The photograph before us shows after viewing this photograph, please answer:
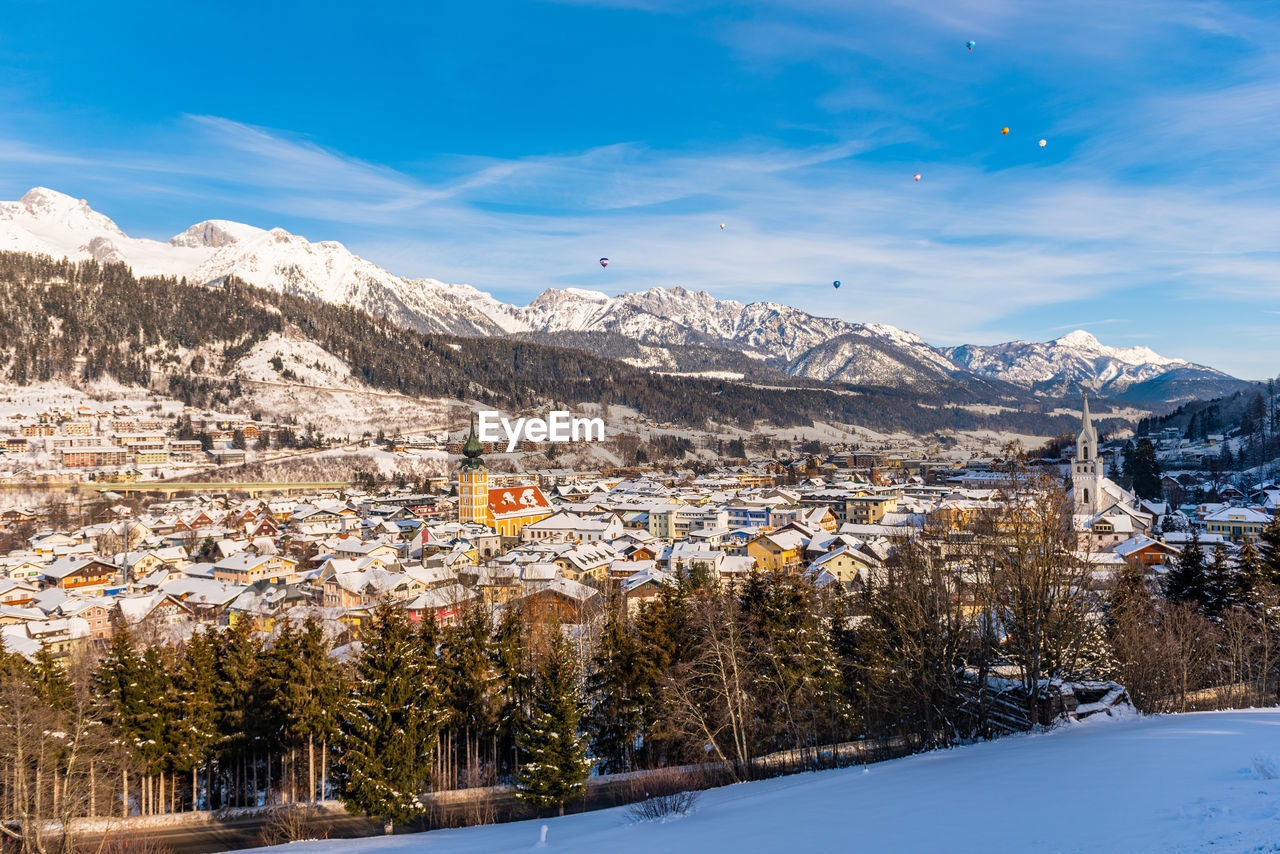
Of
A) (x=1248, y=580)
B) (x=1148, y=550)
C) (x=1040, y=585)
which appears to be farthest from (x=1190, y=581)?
(x=1148, y=550)

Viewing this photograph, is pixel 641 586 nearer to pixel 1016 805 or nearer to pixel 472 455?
pixel 472 455

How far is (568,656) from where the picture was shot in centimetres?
2080

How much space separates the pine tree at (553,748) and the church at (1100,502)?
47.4 meters

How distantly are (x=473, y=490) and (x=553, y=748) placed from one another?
2484 inches

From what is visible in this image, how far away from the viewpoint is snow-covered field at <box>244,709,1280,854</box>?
8.33 metres

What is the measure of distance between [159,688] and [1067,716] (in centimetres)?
2299

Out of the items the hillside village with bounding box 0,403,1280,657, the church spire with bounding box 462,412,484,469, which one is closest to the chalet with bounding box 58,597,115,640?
the hillside village with bounding box 0,403,1280,657

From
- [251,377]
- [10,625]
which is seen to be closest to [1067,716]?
[10,625]

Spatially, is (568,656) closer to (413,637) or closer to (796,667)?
(413,637)

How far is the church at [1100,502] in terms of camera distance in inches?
2172

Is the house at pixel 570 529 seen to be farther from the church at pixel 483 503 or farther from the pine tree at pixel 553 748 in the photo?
the pine tree at pixel 553 748

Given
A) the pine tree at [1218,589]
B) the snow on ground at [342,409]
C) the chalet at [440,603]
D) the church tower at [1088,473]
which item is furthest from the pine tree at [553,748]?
the snow on ground at [342,409]

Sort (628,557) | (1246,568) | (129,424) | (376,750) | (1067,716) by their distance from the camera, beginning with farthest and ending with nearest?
(129,424) → (628,557) → (1246,568) → (376,750) → (1067,716)

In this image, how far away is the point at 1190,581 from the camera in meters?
28.3
